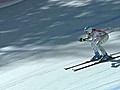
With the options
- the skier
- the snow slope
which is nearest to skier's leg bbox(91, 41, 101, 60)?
the skier

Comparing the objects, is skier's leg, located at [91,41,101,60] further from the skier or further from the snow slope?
the snow slope

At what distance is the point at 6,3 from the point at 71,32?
5614 mm

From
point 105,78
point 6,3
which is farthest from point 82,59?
point 6,3

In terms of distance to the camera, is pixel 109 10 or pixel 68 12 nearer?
pixel 109 10

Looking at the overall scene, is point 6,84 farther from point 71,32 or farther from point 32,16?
point 32,16

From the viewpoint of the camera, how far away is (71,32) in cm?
605

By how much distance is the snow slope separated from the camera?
4.01 metres

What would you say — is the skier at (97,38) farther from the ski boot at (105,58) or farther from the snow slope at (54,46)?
the snow slope at (54,46)

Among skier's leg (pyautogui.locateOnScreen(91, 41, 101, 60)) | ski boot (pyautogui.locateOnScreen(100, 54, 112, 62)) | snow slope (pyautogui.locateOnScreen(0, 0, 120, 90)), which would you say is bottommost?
snow slope (pyautogui.locateOnScreen(0, 0, 120, 90))

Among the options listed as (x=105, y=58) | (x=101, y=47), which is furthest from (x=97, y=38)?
(x=105, y=58)

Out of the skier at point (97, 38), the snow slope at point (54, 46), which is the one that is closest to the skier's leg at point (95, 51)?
the skier at point (97, 38)

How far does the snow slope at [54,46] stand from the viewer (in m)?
4.01

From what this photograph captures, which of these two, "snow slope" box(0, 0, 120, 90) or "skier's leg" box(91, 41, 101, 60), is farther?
"skier's leg" box(91, 41, 101, 60)

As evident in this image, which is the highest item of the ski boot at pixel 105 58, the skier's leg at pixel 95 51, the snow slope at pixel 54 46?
the skier's leg at pixel 95 51
